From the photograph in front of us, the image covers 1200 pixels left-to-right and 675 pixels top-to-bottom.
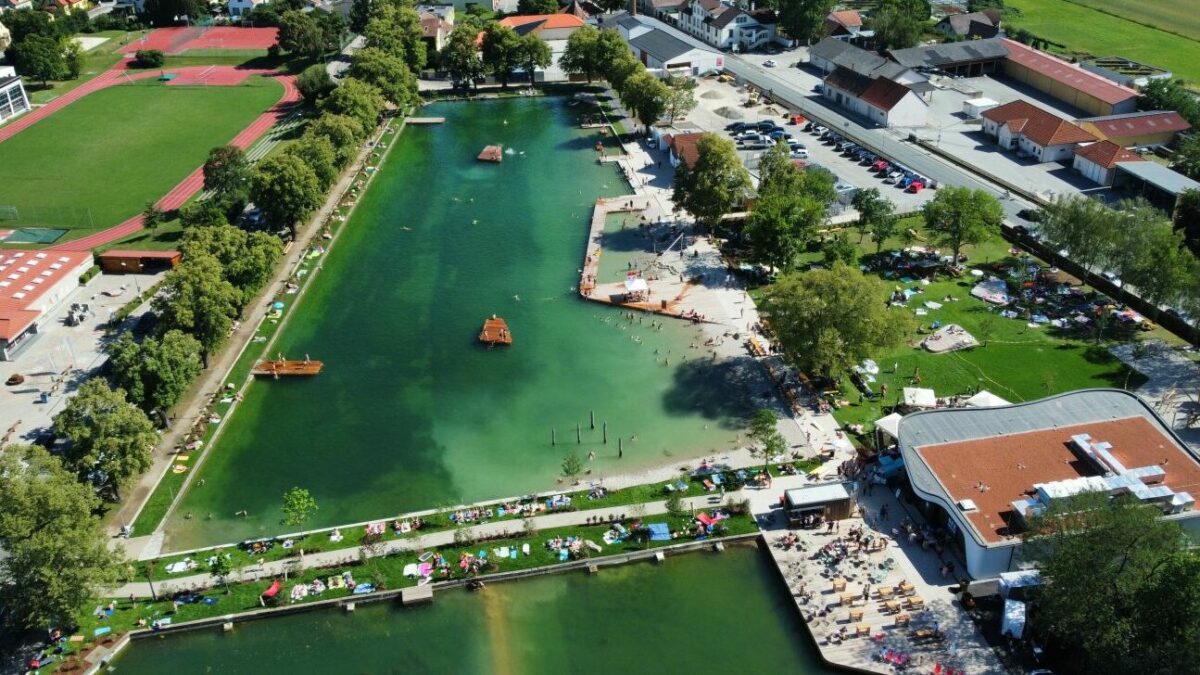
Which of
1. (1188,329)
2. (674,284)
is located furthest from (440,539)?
(1188,329)

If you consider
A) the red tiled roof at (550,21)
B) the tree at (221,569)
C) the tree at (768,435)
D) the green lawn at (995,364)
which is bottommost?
the tree at (221,569)

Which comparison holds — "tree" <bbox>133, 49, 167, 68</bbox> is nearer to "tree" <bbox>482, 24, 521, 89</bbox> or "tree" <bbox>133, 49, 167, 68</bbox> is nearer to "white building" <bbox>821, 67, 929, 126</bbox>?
"tree" <bbox>482, 24, 521, 89</bbox>

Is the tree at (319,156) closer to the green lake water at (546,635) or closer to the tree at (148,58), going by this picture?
the green lake water at (546,635)

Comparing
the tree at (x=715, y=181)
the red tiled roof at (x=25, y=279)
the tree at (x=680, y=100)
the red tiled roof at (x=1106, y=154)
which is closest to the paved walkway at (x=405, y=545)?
A: the red tiled roof at (x=25, y=279)

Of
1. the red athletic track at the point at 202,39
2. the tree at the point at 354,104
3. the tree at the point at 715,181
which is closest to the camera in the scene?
the tree at the point at 715,181

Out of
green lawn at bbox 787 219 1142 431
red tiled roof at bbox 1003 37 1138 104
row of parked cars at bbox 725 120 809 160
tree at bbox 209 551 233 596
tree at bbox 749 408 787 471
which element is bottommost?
tree at bbox 209 551 233 596

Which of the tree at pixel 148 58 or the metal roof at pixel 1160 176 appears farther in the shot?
the tree at pixel 148 58

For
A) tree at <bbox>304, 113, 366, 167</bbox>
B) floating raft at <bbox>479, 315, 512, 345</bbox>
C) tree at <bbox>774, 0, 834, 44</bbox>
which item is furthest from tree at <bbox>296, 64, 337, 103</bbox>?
tree at <bbox>774, 0, 834, 44</bbox>
